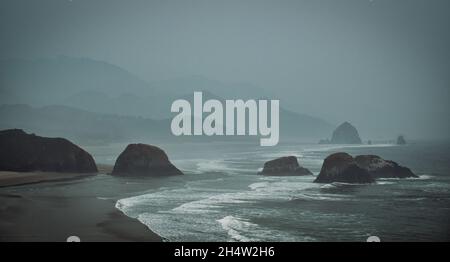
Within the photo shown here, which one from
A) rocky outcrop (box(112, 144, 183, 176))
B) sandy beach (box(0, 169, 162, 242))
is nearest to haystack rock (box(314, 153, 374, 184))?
rocky outcrop (box(112, 144, 183, 176))

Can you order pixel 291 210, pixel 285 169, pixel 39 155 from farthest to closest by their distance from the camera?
1. pixel 285 169
2. pixel 39 155
3. pixel 291 210

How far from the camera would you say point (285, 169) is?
41250 millimetres

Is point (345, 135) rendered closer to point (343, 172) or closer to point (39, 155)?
point (343, 172)

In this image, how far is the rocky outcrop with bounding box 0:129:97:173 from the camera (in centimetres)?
4000

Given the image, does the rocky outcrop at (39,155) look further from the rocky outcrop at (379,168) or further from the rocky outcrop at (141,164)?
the rocky outcrop at (379,168)

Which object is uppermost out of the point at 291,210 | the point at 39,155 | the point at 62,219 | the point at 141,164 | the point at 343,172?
the point at 39,155

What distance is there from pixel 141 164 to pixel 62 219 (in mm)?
21524

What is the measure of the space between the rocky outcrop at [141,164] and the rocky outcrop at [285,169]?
8.57m

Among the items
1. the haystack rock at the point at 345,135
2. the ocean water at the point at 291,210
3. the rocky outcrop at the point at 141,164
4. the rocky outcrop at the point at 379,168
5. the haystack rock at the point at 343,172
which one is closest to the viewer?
the ocean water at the point at 291,210

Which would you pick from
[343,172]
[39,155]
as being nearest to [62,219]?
[343,172]

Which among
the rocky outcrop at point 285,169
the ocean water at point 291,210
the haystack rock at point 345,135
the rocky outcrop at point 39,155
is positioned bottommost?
the ocean water at point 291,210

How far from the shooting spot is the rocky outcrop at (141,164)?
3981 centimetres

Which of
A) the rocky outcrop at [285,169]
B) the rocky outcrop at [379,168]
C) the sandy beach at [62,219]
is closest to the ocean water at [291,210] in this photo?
the sandy beach at [62,219]
